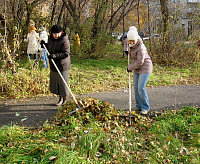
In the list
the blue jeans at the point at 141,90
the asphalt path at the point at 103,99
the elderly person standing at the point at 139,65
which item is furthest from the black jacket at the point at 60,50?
the blue jeans at the point at 141,90

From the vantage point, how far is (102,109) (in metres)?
4.43

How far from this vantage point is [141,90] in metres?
4.82

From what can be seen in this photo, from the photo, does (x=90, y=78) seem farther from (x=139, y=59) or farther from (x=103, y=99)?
(x=139, y=59)

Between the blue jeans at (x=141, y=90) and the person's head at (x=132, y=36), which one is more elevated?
the person's head at (x=132, y=36)

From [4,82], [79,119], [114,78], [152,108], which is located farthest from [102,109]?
[114,78]

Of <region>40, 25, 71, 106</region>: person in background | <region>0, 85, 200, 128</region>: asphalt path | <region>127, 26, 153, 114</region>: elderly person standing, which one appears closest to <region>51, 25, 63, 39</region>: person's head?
<region>40, 25, 71, 106</region>: person in background

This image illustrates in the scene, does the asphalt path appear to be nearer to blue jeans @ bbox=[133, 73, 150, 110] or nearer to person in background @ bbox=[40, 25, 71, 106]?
blue jeans @ bbox=[133, 73, 150, 110]

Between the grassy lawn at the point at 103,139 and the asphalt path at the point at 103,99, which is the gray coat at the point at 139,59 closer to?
the grassy lawn at the point at 103,139

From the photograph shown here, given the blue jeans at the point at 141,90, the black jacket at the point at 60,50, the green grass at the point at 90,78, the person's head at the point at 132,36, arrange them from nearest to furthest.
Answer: the person's head at the point at 132,36 < the blue jeans at the point at 141,90 < the black jacket at the point at 60,50 < the green grass at the point at 90,78

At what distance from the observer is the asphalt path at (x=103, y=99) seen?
477cm

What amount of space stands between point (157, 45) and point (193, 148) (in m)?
7.94

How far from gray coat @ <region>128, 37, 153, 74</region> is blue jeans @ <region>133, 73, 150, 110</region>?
12 centimetres

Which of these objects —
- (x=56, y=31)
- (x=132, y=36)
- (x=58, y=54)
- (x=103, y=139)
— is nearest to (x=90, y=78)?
(x=58, y=54)

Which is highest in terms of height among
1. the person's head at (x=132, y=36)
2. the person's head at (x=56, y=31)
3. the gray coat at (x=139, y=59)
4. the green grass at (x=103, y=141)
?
the person's head at (x=56, y=31)
